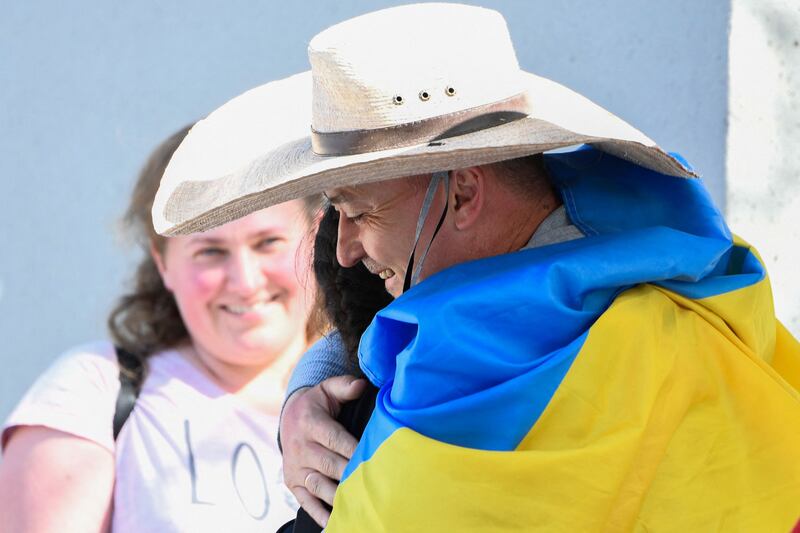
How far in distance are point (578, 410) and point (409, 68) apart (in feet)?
1.65

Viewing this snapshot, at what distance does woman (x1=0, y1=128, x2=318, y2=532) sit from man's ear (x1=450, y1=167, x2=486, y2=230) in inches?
31.7

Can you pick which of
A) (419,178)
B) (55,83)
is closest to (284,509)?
(419,178)

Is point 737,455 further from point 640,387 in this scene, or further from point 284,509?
point 284,509

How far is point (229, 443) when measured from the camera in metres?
2.75

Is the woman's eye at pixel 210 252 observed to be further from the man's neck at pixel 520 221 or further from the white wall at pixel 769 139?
the man's neck at pixel 520 221

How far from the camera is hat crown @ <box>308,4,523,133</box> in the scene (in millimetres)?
1530

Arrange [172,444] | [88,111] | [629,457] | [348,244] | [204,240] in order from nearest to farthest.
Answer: [629,457] < [348,244] < [172,444] < [204,240] < [88,111]

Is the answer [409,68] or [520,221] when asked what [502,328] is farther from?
[409,68]

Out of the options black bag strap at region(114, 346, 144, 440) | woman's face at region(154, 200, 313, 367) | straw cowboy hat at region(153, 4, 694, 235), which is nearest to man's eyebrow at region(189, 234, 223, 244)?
woman's face at region(154, 200, 313, 367)

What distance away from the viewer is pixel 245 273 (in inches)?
116

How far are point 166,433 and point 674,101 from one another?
58.9 inches

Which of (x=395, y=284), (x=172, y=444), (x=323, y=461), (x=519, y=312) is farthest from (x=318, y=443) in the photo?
(x=172, y=444)

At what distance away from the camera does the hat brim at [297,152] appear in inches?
58.4

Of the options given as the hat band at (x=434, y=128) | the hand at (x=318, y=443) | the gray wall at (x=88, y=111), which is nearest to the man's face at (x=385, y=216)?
the hat band at (x=434, y=128)
